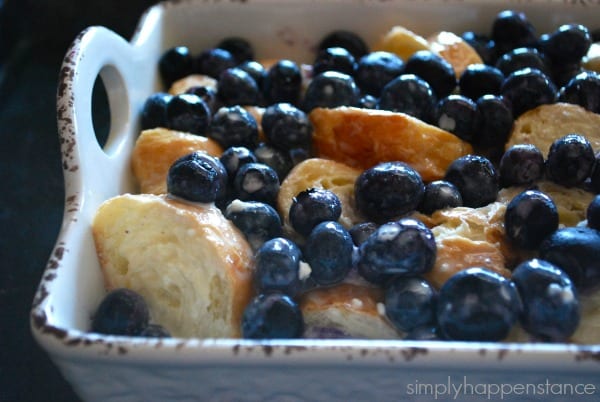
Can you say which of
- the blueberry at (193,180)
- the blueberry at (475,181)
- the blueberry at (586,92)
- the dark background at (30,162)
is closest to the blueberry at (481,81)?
the blueberry at (586,92)

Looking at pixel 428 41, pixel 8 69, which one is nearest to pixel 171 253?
pixel 428 41

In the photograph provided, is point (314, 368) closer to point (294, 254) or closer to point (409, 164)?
point (294, 254)

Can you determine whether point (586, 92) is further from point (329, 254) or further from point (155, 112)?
point (155, 112)

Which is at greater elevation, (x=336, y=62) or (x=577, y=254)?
(x=336, y=62)

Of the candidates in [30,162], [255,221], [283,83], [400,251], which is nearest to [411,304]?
[400,251]

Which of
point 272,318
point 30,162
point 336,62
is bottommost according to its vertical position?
point 30,162

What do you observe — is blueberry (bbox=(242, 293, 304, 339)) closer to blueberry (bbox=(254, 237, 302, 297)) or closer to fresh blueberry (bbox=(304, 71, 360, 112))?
blueberry (bbox=(254, 237, 302, 297))
